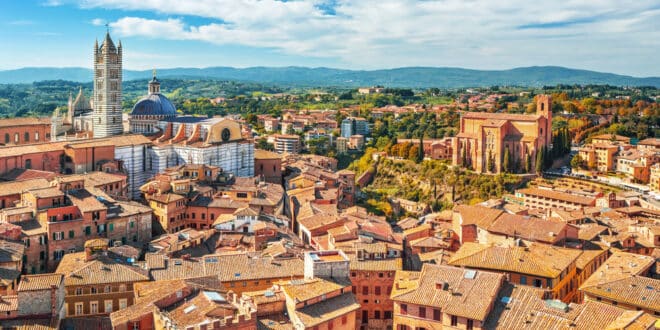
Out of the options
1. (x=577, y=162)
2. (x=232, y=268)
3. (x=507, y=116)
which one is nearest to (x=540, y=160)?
(x=577, y=162)

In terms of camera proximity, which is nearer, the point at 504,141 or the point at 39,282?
the point at 39,282

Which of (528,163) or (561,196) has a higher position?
Answer: (528,163)

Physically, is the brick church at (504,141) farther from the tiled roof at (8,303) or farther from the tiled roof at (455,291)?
the tiled roof at (8,303)

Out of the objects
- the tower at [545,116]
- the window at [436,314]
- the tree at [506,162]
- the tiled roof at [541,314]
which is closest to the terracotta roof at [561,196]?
the tree at [506,162]

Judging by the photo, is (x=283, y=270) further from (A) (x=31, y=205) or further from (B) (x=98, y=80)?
(B) (x=98, y=80)

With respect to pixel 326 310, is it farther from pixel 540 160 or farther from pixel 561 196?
pixel 540 160

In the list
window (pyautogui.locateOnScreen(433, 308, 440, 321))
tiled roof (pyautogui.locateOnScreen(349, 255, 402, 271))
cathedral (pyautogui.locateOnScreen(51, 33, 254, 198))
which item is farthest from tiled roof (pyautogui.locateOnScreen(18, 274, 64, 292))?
cathedral (pyautogui.locateOnScreen(51, 33, 254, 198))

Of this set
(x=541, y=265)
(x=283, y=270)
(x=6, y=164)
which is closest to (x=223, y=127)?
(x=6, y=164)

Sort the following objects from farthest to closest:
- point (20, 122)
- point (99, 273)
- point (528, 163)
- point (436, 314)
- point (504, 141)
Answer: point (504, 141)
point (528, 163)
point (20, 122)
point (99, 273)
point (436, 314)
